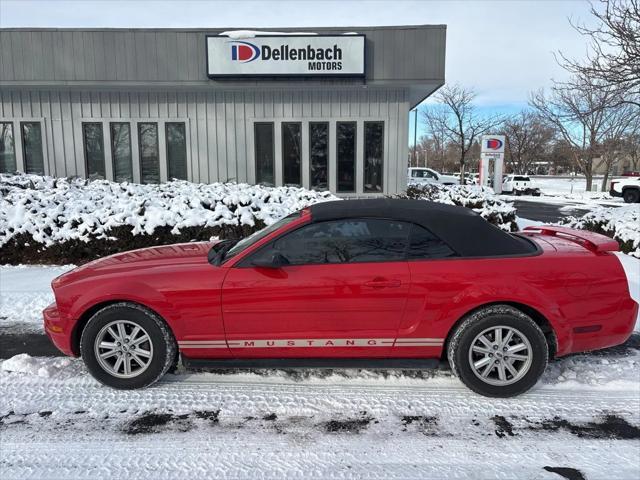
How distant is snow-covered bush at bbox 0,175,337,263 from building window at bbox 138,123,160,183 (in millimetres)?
5796

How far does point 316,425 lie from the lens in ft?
9.86

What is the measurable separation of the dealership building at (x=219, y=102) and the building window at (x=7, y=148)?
34 mm

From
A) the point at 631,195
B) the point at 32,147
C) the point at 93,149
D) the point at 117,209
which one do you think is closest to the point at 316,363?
the point at 117,209

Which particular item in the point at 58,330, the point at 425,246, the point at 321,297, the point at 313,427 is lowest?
the point at 313,427

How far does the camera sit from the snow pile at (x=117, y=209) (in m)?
7.51

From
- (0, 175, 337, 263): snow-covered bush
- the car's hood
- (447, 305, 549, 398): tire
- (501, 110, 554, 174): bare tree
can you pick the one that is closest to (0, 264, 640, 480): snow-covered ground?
(447, 305, 549, 398): tire

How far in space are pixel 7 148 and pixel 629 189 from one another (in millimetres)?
28225

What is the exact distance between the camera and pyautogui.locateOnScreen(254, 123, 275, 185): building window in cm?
1382

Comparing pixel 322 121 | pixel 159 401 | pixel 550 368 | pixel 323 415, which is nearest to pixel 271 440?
pixel 323 415

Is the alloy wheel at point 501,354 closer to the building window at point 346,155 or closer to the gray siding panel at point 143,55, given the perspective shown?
the gray siding panel at point 143,55

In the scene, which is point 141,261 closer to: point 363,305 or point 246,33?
point 363,305

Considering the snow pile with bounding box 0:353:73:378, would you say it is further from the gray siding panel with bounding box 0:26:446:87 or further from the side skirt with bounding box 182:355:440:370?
the gray siding panel with bounding box 0:26:446:87

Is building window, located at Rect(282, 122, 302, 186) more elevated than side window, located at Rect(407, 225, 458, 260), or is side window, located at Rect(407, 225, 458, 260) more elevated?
building window, located at Rect(282, 122, 302, 186)

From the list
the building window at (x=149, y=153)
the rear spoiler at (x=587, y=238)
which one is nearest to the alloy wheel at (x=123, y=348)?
the rear spoiler at (x=587, y=238)
